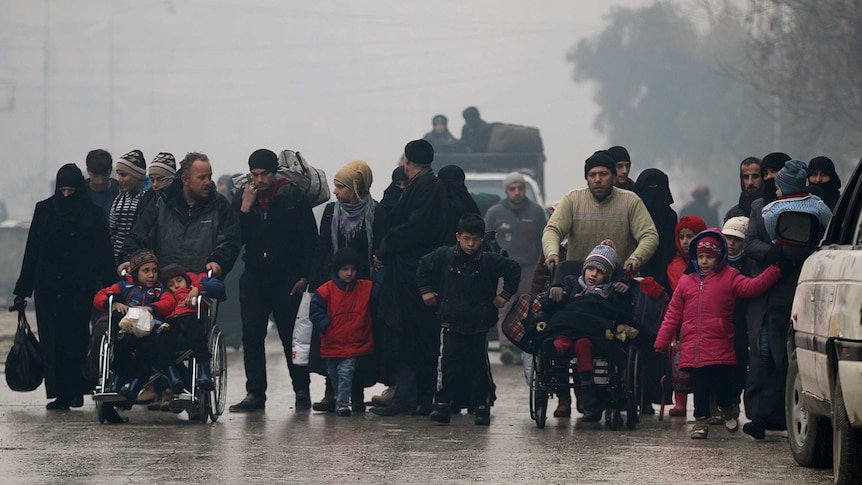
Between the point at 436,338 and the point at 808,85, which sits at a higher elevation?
the point at 808,85

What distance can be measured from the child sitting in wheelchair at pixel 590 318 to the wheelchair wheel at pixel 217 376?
2.24 metres

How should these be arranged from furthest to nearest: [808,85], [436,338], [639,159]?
[639,159]
[808,85]
[436,338]

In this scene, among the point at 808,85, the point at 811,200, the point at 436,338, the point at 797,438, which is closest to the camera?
the point at 797,438

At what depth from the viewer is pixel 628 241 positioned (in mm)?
13281

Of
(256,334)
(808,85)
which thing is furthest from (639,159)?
(256,334)

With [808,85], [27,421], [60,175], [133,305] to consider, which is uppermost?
[808,85]

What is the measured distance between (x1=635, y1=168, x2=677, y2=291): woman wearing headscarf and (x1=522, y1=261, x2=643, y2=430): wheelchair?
1.46 m

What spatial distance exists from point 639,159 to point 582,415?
3545 inches

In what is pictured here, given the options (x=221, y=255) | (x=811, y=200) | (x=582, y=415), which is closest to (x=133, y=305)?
(x=221, y=255)

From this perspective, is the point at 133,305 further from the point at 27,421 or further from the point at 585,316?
the point at 585,316

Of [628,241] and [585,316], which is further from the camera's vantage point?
[628,241]

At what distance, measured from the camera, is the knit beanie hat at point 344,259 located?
13.2 meters

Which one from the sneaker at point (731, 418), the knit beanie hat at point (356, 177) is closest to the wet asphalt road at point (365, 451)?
the sneaker at point (731, 418)

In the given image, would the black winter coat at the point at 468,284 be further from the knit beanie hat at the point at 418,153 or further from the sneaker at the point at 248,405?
the sneaker at the point at 248,405
